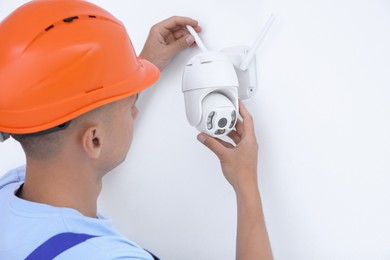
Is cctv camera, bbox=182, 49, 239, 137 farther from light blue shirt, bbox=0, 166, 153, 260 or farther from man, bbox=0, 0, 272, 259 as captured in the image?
light blue shirt, bbox=0, 166, 153, 260

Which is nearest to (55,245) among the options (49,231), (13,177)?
(49,231)

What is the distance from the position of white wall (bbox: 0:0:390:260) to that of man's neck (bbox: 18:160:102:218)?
0.85ft

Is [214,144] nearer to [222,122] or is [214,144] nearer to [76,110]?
[222,122]

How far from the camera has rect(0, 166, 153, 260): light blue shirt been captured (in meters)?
0.62

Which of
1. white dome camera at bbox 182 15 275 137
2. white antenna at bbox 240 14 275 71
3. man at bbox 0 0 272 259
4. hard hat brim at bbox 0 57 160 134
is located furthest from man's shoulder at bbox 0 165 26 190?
white antenna at bbox 240 14 275 71

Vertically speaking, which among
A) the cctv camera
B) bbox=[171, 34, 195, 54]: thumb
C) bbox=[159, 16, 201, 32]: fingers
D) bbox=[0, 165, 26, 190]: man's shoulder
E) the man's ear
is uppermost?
bbox=[159, 16, 201, 32]: fingers

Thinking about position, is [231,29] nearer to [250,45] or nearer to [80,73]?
[250,45]

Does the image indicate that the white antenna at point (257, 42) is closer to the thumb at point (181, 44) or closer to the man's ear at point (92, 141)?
the thumb at point (181, 44)

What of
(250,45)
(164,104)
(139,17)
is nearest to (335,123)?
(250,45)

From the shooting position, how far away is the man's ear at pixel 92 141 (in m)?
0.67

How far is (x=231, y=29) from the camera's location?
0.84 m

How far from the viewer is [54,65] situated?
61 cm

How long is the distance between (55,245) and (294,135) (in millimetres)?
452

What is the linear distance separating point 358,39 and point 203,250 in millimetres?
517
